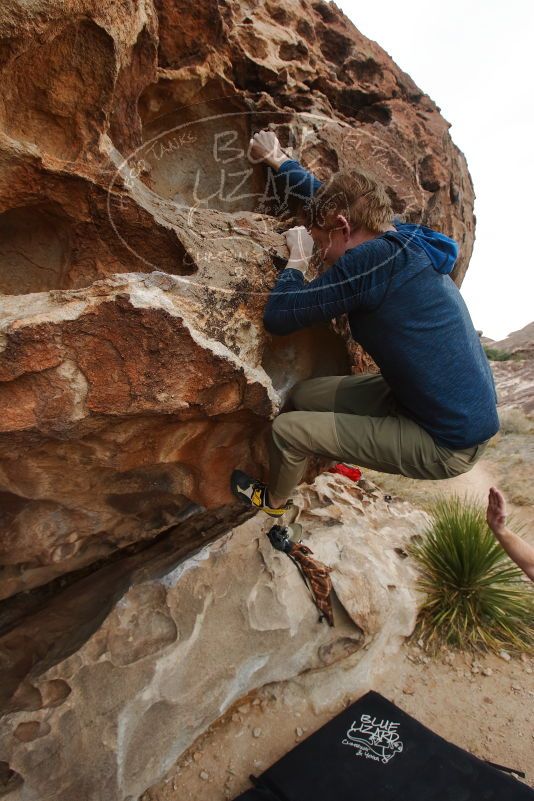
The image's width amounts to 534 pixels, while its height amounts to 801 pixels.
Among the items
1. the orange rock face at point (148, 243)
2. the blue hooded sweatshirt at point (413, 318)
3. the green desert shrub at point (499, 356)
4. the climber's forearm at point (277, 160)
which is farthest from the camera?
the green desert shrub at point (499, 356)

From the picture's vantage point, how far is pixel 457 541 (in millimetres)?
5020

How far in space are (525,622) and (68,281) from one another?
4.72 meters

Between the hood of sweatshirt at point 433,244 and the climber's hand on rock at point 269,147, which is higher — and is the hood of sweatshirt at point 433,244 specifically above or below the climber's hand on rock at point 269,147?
below

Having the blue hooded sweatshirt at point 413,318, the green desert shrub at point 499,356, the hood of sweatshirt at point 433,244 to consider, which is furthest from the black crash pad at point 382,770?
the green desert shrub at point 499,356

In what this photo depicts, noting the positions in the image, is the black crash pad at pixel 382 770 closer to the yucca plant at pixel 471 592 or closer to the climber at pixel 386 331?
the yucca plant at pixel 471 592

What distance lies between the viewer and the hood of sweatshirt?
2469 millimetres

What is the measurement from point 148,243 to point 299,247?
2.58ft

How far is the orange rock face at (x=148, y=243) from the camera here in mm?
2178

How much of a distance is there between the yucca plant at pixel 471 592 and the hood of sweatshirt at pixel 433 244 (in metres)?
3.31

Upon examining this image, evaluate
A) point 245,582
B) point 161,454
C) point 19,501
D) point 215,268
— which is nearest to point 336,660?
point 245,582

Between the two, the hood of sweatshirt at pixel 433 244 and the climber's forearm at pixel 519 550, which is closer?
the hood of sweatshirt at pixel 433 244

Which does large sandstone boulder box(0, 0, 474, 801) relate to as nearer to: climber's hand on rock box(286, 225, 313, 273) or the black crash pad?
climber's hand on rock box(286, 225, 313, 273)

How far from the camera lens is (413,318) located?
8.19 feet

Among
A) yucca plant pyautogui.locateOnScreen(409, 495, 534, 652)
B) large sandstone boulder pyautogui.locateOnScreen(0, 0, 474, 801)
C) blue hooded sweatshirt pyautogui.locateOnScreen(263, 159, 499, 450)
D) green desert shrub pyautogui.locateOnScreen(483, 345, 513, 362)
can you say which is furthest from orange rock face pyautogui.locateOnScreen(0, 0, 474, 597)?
green desert shrub pyautogui.locateOnScreen(483, 345, 513, 362)
